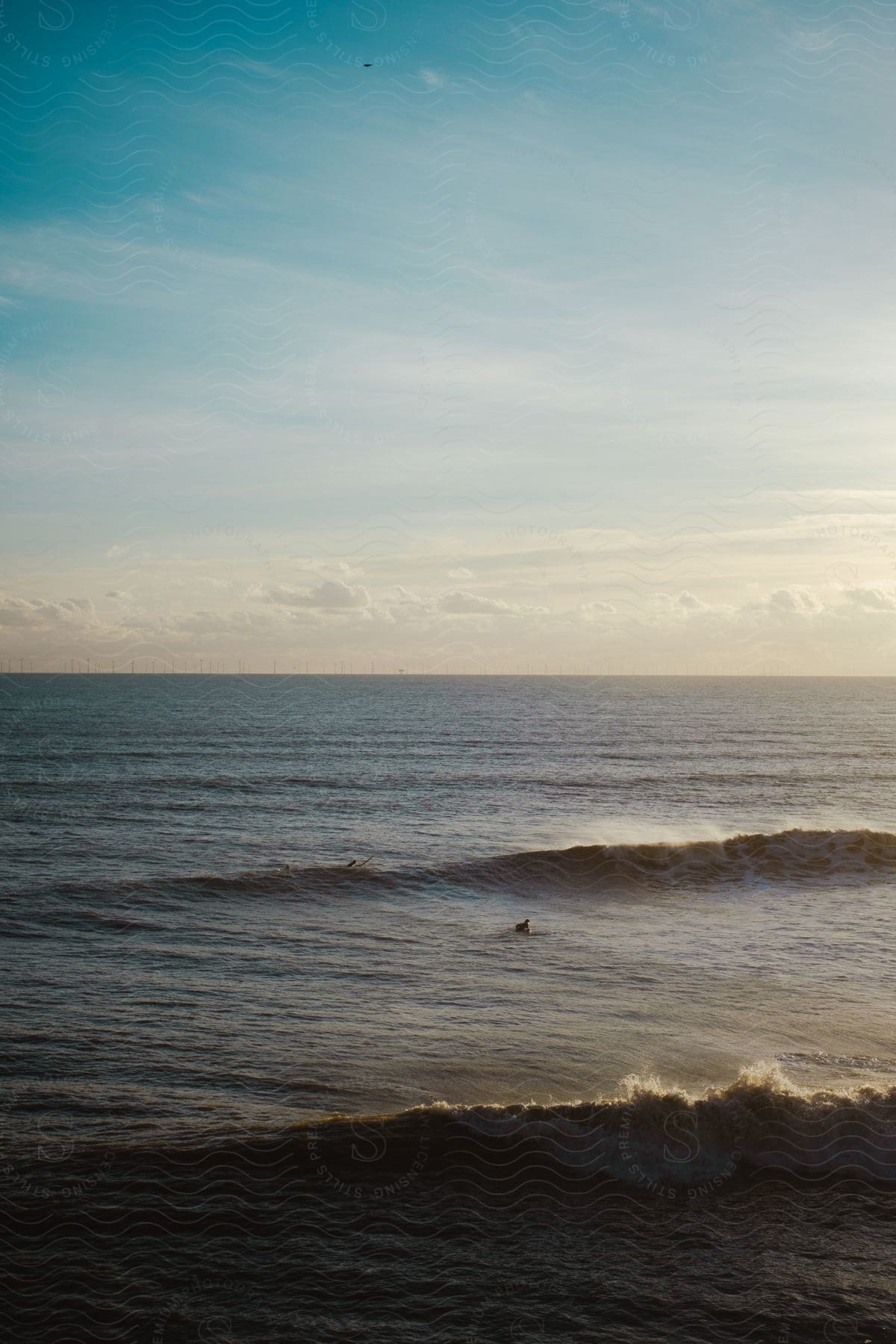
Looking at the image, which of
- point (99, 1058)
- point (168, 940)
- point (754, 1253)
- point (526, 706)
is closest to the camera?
point (754, 1253)

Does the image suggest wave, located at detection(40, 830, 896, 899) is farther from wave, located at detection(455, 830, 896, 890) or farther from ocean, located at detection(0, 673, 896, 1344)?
ocean, located at detection(0, 673, 896, 1344)

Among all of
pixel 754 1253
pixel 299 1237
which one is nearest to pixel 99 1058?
pixel 299 1237

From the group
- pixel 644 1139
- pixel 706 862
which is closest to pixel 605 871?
pixel 706 862

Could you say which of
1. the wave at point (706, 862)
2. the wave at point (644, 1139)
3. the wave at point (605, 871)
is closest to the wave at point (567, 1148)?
the wave at point (644, 1139)

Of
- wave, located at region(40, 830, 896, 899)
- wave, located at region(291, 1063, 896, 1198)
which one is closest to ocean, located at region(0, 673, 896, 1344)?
wave, located at region(291, 1063, 896, 1198)

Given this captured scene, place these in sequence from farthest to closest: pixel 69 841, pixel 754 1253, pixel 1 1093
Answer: pixel 69 841, pixel 1 1093, pixel 754 1253

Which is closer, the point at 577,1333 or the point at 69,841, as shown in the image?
the point at 577,1333

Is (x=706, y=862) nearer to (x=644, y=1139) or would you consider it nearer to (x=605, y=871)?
(x=605, y=871)

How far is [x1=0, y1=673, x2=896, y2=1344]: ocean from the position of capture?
10.3 meters

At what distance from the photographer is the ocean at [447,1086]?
10.3 metres

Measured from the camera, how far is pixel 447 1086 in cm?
1568

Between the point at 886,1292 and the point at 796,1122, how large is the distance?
366 cm

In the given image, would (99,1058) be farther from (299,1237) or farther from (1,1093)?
(299,1237)

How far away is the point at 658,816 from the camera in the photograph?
49.0 metres
